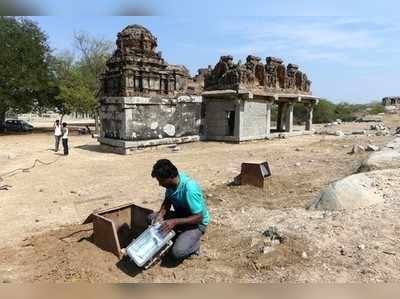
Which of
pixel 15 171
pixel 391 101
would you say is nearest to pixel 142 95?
pixel 15 171

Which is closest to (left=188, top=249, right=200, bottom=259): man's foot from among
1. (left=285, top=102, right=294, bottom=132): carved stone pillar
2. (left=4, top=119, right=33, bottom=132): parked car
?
(left=285, top=102, right=294, bottom=132): carved stone pillar

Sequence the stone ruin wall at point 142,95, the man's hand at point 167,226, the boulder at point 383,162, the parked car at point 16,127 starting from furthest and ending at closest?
the parked car at point 16,127
the stone ruin wall at point 142,95
the boulder at point 383,162
the man's hand at point 167,226

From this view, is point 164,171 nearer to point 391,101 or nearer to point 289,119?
point 289,119

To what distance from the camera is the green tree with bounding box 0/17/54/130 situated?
88.0ft

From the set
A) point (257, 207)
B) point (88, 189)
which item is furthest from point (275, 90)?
point (257, 207)

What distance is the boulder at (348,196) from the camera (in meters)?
5.00

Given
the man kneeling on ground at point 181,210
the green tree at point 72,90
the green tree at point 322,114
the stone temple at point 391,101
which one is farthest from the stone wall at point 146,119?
the stone temple at point 391,101

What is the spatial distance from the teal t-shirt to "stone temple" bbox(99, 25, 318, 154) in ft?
35.1

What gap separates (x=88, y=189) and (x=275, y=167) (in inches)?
180

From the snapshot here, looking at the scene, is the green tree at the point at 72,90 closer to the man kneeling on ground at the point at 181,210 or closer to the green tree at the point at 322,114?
the green tree at the point at 322,114

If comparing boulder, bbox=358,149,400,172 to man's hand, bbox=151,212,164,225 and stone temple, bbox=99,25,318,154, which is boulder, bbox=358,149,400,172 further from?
stone temple, bbox=99,25,318,154

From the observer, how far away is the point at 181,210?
4.42 m

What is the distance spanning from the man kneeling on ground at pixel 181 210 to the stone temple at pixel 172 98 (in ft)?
35.1

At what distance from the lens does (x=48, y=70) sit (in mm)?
30094
